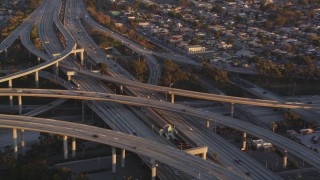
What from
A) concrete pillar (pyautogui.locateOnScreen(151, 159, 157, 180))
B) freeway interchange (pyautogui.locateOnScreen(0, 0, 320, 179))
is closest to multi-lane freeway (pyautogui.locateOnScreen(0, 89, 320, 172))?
freeway interchange (pyautogui.locateOnScreen(0, 0, 320, 179))

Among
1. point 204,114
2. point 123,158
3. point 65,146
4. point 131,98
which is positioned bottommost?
point 123,158

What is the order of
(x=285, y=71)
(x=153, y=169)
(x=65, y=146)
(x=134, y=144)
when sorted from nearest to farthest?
(x=153, y=169), (x=134, y=144), (x=65, y=146), (x=285, y=71)

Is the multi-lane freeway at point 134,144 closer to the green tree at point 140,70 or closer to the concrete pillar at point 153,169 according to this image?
the concrete pillar at point 153,169

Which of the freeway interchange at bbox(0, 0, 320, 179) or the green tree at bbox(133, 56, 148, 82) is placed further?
the green tree at bbox(133, 56, 148, 82)

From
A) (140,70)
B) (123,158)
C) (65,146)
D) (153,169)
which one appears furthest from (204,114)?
(140,70)

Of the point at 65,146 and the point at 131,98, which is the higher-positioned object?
the point at 131,98

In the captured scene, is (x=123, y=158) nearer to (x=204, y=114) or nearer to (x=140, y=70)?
(x=204, y=114)

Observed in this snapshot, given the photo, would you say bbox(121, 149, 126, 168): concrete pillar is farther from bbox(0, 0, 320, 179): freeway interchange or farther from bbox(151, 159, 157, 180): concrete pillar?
bbox(151, 159, 157, 180): concrete pillar

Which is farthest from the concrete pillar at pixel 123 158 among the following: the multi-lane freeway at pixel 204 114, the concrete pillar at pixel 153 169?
the multi-lane freeway at pixel 204 114

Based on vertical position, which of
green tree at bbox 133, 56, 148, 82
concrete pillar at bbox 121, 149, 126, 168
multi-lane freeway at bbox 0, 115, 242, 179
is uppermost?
green tree at bbox 133, 56, 148, 82

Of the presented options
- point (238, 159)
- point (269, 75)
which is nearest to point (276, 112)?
point (269, 75)

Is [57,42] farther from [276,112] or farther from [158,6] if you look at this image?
[158,6]
